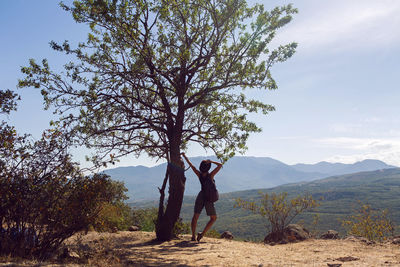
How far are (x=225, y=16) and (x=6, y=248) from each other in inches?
383

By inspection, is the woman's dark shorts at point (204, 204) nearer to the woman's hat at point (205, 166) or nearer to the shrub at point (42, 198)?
the woman's hat at point (205, 166)

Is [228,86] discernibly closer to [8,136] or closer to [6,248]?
[8,136]

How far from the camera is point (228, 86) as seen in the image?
1169 cm

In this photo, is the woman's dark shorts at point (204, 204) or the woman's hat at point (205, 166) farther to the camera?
the woman's hat at point (205, 166)

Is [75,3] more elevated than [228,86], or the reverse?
[75,3]

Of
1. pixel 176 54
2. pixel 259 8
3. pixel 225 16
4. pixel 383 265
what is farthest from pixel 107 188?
pixel 259 8

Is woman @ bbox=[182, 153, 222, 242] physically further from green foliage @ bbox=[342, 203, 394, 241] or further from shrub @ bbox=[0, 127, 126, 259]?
green foliage @ bbox=[342, 203, 394, 241]

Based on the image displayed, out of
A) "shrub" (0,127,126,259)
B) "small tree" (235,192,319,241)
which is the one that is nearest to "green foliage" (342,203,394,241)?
"small tree" (235,192,319,241)

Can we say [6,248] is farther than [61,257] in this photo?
No

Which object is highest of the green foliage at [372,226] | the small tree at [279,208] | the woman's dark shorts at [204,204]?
the woman's dark shorts at [204,204]

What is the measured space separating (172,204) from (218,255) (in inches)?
134

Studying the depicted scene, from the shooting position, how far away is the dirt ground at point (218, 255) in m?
6.83

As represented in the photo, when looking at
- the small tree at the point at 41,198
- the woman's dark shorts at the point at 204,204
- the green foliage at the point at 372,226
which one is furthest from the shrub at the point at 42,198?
the green foliage at the point at 372,226

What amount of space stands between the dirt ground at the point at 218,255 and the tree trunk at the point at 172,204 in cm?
44
